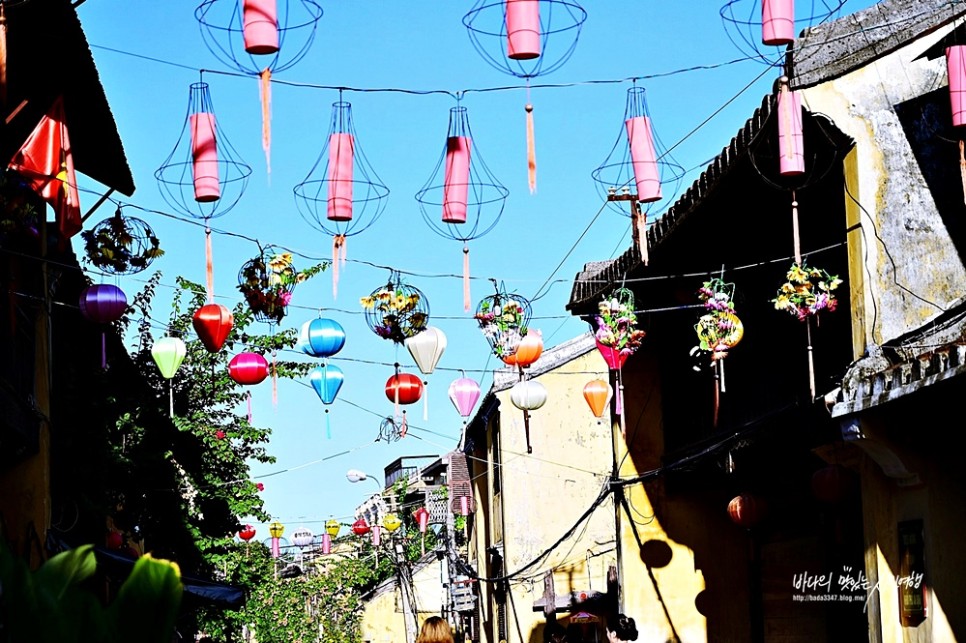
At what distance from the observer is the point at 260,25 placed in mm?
8773

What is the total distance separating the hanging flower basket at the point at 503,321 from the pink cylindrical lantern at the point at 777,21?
5.60 meters

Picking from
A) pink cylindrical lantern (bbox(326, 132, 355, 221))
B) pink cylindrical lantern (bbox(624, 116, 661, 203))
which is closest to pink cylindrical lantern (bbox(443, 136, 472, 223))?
pink cylindrical lantern (bbox(326, 132, 355, 221))

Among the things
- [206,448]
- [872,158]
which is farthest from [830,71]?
[206,448]

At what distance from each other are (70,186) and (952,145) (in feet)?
27.3

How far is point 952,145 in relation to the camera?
484 inches

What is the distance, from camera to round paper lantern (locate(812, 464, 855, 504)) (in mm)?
12109

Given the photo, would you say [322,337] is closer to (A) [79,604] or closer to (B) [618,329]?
(B) [618,329]

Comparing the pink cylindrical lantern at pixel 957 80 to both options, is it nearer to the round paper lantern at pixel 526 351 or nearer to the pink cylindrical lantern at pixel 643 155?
the pink cylindrical lantern at pixel 643 155

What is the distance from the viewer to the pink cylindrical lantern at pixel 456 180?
1104 cm

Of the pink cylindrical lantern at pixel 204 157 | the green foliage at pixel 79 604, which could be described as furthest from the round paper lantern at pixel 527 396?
the green foliage at pixel 79 604

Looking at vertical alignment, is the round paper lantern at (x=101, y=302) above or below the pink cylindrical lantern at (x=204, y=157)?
below

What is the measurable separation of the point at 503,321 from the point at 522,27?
6.00 m

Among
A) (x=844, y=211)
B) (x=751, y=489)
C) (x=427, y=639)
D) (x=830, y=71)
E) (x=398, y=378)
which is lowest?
(x=427, y=639)

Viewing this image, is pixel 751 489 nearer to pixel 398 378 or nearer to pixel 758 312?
pixel 758 312
